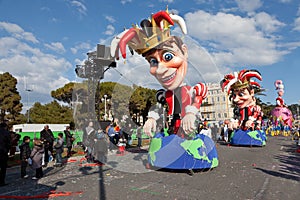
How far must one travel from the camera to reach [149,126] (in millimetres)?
7996

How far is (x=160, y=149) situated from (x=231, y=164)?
3124 mm

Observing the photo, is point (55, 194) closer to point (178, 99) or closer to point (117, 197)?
point (117, 197)

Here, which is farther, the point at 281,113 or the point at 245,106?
the point at 281,113

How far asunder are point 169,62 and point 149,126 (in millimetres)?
2185

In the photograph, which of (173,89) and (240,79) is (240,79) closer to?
(240,79)

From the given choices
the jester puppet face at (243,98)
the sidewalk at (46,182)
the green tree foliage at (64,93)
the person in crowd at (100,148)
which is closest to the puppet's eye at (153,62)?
the sidewalk at (46,182)

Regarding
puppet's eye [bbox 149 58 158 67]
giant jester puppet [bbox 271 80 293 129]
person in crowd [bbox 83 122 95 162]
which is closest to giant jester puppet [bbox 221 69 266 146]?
puppet's eye [bbox 149 58 158 67]

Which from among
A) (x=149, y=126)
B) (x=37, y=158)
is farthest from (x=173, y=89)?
(x=37, y=158)

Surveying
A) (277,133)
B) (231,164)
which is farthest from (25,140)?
(277,133)

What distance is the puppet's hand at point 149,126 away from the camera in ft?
26.2

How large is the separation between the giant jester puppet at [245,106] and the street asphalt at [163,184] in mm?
5693

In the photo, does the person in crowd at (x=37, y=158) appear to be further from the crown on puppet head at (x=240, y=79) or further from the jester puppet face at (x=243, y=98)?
the jester puppet face at (x=243, y=98)

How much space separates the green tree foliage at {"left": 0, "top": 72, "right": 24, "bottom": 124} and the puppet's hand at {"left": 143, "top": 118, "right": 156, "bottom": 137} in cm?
2485

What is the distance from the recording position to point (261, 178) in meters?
6.73
